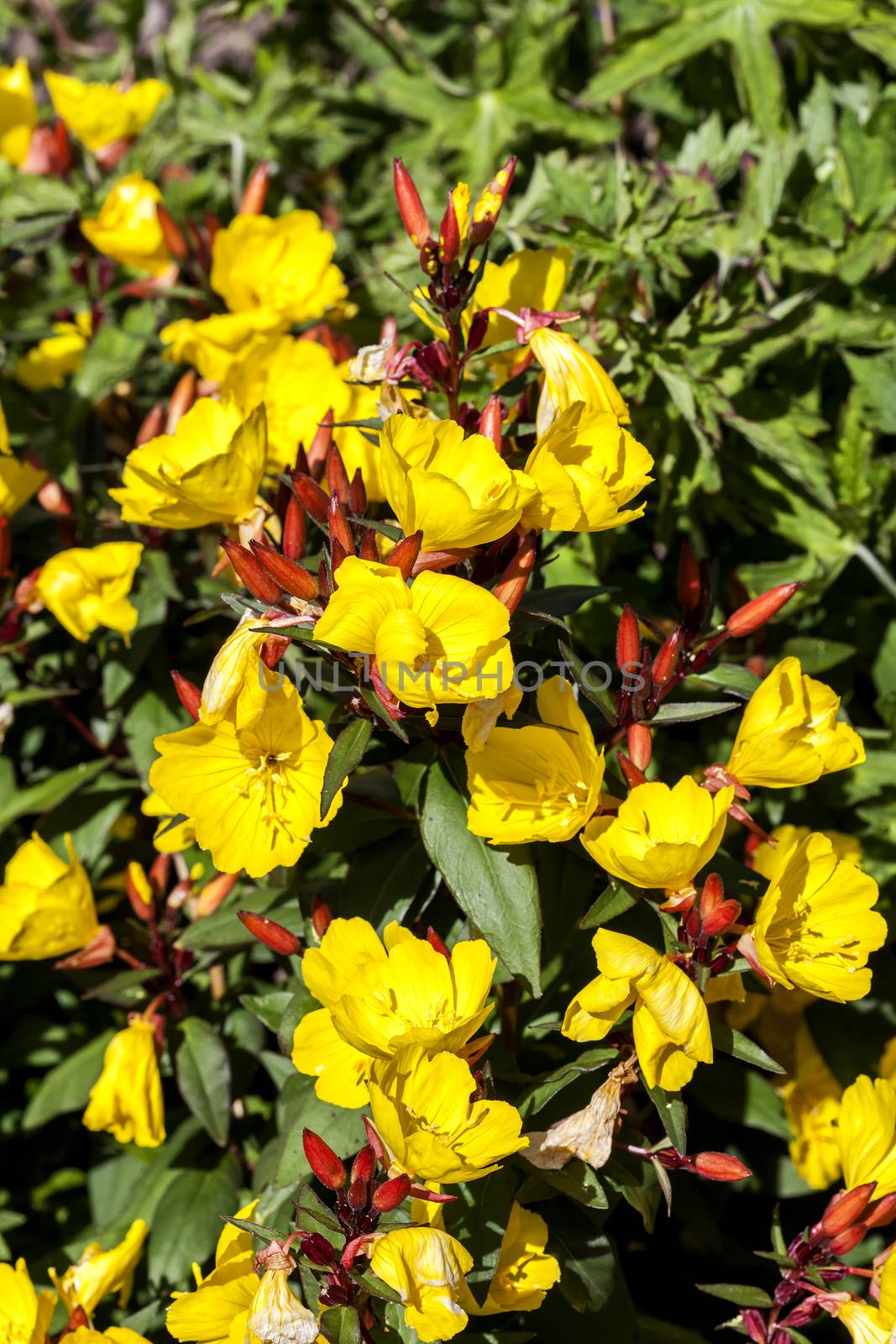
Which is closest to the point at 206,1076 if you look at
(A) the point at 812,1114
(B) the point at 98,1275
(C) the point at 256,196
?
(B) the point at 98,1275

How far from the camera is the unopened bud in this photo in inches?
51.6

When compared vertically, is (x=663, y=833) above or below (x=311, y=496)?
below

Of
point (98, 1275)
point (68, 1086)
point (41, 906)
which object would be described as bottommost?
point (68, 1086)

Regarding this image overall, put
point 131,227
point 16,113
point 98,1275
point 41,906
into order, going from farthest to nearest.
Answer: point 16,113 < point 131,227 < point 41,906 < point 98,1275

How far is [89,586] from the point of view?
1.99 meters

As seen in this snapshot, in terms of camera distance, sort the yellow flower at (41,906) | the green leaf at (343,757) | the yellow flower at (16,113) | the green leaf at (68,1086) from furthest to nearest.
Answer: the yellow flower at (16,113) < the green leaf at (68,1086) < the yellow flower at (41,906) < the green leaf at (343,757)

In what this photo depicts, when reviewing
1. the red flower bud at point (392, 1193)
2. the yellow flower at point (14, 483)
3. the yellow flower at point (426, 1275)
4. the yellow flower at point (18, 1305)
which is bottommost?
the yellow flower at point (18, 1305)

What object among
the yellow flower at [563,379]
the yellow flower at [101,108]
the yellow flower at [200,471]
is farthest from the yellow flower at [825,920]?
the yellow flower at [101,108]

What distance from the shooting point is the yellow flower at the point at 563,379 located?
148cm

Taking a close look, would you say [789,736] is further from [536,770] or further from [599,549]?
[599,549]

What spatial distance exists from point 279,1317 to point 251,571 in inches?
31.0

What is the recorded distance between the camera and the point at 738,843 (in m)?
2.18

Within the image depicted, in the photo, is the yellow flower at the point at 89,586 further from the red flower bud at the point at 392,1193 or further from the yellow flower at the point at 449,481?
the red flower bud at the point at 392,1193

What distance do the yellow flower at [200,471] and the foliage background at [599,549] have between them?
0.25 metres
